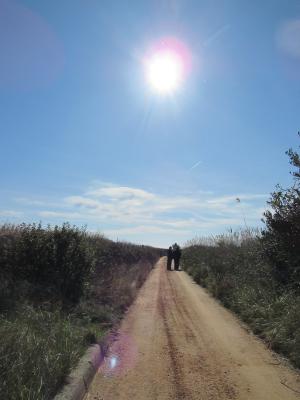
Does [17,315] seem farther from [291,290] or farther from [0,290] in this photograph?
[291,290]

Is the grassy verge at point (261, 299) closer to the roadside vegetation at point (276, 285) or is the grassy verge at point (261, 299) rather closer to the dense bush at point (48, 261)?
the roadside vegetation at point (276, 285)

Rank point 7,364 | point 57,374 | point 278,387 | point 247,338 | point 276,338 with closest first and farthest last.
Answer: point 7,364, point 57,374, point 278,387, point 276,338, point 247,338

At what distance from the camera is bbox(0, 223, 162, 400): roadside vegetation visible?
5941 mm

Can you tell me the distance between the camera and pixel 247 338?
10.5 meters

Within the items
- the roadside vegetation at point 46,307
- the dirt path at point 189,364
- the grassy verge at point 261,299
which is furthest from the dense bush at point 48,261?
the grassy verge at point 261,299

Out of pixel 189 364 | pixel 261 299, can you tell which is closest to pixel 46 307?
pixel 189 364

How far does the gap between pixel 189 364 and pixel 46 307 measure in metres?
3.65

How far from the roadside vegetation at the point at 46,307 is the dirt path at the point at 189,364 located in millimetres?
665

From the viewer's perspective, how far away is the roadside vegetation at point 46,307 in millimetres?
5941

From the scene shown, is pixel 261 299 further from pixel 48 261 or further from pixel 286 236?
pixel 48 261

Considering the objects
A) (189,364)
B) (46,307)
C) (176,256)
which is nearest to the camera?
(189,364)

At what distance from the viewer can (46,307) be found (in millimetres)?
10320

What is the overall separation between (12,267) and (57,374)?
641 centimetres

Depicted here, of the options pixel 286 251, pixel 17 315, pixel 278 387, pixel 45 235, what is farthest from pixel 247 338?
pixel 45 235
